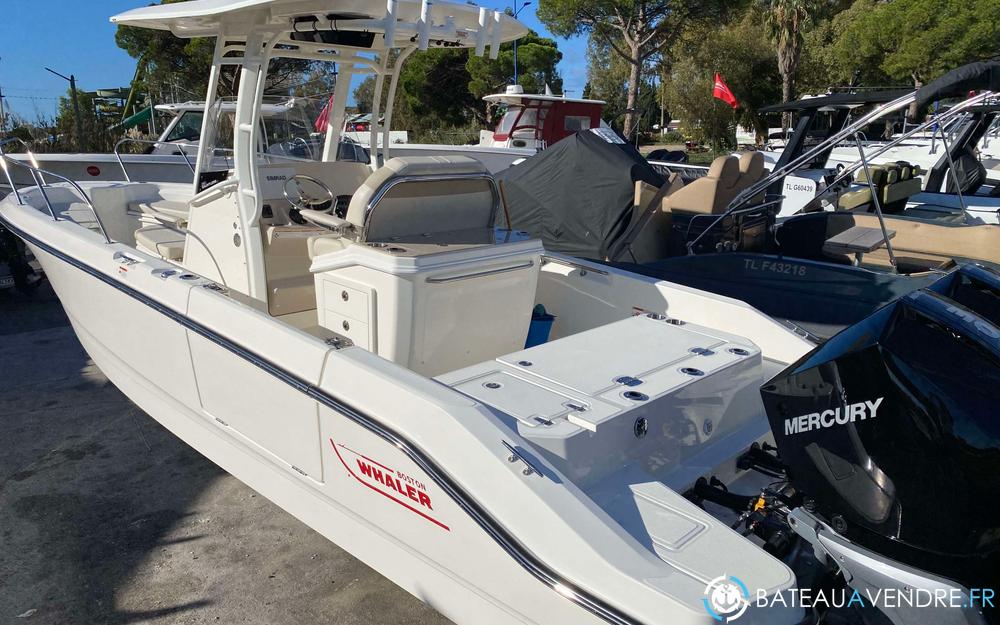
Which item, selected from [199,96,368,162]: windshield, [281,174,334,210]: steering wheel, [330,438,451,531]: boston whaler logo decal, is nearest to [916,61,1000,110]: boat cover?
[199,96,368,162]: windshield

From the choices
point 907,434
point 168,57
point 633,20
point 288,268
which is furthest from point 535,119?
point 907,434

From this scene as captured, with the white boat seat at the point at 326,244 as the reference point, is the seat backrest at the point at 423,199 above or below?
above

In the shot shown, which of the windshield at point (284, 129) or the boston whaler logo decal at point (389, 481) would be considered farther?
the windshield at point (284, 129)

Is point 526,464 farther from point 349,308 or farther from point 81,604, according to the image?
point 81,604

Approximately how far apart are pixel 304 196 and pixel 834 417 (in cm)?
309

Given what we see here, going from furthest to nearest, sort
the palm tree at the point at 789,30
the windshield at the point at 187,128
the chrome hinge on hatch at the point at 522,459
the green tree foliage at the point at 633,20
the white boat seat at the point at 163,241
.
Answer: the palm tree at the point at 789,30 → the green tree foliage at the point at 633,20 → the windshield at the point at 187,128 → the white boat seat at the point at 163,241 → the chrome hinge on hatch at the point at 522,459

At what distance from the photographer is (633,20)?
24.2 meters

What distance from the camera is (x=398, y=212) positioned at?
10.5ft

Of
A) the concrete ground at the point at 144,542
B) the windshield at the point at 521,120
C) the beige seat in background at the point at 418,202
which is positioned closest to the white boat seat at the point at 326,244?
the beige seat in background at the point at 418,202

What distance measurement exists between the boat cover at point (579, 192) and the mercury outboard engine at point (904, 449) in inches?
170

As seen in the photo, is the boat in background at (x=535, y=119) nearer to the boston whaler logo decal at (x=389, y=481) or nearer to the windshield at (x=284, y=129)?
the windshield at (x=284, y=129)

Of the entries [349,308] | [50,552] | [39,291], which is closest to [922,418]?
[349,308]

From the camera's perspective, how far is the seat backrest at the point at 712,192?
239 inches

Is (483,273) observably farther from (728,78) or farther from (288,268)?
(728,78)
